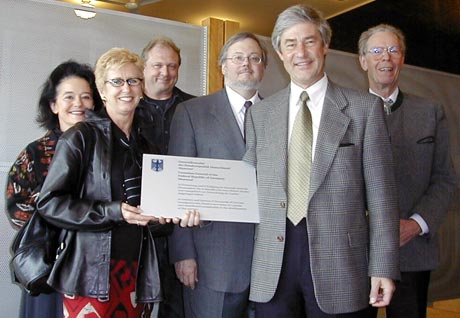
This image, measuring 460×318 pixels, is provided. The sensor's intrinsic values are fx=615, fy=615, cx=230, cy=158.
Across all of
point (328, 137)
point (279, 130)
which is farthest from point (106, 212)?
point (328, 137)

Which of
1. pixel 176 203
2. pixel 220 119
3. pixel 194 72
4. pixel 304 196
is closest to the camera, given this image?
pixel 304 196

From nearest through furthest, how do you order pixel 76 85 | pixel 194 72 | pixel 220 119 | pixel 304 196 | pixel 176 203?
1. pixel 304 196
2. pixel 176 203
3. pixel 220 119
4. pixel 76 85
5. pixel 194 72

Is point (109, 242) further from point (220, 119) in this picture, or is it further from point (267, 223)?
point (220, 119)

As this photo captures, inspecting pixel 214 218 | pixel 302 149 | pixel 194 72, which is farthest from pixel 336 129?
pixel 194 72

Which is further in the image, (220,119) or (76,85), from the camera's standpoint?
(76,85)

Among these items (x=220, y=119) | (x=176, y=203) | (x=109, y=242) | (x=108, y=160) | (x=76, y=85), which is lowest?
(x=109, y=242)

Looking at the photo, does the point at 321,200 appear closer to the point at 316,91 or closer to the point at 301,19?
the point at 316,91

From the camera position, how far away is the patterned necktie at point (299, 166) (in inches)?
91.3

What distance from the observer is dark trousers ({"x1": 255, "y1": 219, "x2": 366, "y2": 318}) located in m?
2.30

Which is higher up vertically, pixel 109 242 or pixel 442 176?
pixel 442 176

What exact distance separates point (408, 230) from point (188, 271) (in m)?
1.03

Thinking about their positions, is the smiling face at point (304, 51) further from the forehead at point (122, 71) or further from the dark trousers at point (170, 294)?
the dark trousers at point (170, 294)

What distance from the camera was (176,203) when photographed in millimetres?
2465

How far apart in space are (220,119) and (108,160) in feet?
2.22
